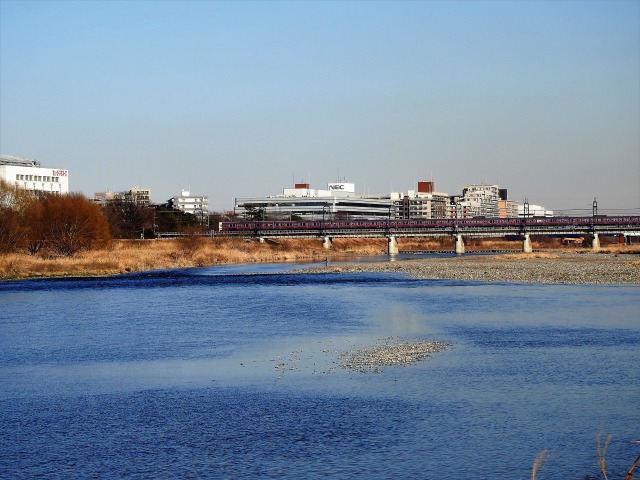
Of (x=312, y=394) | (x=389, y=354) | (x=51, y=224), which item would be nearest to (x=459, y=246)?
(x=51, y=224)

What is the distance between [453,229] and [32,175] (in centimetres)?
8861

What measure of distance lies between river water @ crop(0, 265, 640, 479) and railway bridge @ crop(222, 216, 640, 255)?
4308 inches

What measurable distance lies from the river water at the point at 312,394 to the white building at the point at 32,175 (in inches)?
5340

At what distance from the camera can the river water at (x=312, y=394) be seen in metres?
18.5

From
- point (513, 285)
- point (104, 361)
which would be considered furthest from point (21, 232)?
point (104, 361)

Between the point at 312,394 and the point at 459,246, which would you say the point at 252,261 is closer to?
the point at 459,246

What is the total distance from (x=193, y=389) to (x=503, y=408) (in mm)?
9239

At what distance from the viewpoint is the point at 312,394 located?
24953 millimetres

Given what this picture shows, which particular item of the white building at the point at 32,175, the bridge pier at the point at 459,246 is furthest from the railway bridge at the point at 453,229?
the white building at the point at 32,175

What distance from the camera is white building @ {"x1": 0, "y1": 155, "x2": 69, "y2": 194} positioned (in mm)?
175375

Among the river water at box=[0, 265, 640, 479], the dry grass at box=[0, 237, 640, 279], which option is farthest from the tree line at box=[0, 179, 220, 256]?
the river water at box=[0, 265, 640, 479]

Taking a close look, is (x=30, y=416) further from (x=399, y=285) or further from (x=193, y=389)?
(x=399, y=285)

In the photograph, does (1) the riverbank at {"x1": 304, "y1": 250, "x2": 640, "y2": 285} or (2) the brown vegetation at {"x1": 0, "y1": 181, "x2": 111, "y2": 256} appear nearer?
(1) the riverbank at {"x1": 304, "y1": 250, "x2": 640, "y2": 285}

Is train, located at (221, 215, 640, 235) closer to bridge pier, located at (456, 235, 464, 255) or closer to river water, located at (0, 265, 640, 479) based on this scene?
bridge pier, located at (456, 235, 464, 255)
